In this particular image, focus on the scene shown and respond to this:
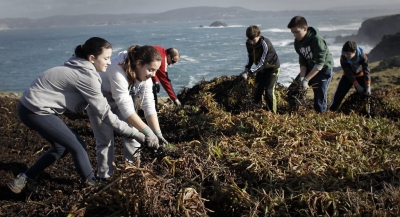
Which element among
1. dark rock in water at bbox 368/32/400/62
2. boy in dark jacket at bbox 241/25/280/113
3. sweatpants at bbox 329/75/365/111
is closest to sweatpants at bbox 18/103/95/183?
boy in dark jacket at bbox 241/25/280/113

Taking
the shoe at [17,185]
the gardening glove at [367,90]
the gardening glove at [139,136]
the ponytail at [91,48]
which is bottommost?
the shoe at [17,185]

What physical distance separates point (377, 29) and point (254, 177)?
8005 cm

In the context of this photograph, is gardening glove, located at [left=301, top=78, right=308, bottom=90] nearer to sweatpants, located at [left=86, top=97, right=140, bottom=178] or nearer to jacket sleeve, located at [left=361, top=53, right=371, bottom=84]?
jacket sleeve, located at [left=361, top=53, right=371, bottom=84]

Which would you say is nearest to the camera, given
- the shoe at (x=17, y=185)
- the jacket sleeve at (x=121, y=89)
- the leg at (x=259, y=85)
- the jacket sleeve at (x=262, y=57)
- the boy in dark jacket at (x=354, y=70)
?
the jacket sleeve at (x=121, y=89)

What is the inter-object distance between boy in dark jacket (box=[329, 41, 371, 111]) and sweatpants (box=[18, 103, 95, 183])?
4595 mm

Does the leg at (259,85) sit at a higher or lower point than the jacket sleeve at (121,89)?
lower

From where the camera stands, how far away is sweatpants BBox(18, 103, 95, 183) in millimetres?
3549

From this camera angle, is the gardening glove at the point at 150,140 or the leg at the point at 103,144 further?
the leg at the point at 103,144

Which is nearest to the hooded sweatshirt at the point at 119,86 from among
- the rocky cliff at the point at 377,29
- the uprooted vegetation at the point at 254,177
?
the uprooted vegetation at the point at 254,177

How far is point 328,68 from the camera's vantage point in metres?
6.29

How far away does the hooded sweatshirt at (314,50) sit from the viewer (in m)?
6.04

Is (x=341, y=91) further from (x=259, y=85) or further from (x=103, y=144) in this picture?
(x=103, y=144)

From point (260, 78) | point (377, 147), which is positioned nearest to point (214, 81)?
point (260, 78)

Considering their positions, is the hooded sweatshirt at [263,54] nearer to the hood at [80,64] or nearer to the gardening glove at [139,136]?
the gardening glove at [139,136]
